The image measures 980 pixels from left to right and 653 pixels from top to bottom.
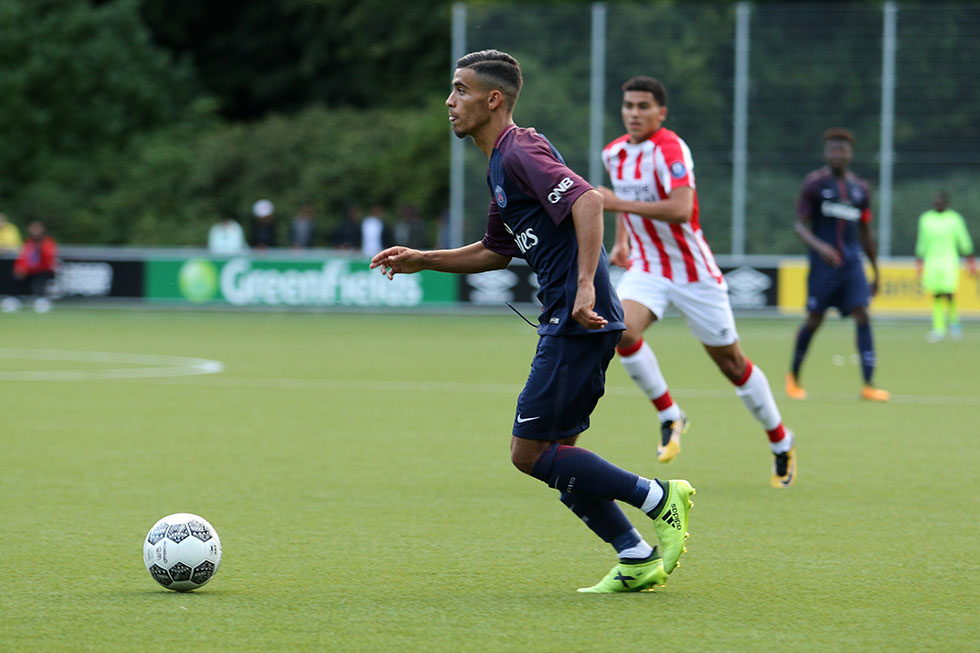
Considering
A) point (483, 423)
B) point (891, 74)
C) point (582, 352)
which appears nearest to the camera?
point (582, 352)

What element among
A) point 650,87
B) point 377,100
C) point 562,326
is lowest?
point 562,326

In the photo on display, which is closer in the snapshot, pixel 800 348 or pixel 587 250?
pixel 587 250

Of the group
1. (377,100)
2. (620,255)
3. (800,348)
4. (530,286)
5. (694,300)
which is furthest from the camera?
(377,100)

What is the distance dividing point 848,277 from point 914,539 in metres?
6.51

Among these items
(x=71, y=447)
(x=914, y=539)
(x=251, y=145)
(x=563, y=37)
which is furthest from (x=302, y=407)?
(x=251, y=145)

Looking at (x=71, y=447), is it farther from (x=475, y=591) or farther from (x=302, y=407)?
(x=475, y=591)

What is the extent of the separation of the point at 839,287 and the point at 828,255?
52cm

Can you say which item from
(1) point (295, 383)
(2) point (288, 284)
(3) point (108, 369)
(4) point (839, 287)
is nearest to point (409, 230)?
(2) point (288, 284)

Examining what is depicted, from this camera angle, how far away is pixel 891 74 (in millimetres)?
27344

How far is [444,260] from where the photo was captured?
5.98 metres

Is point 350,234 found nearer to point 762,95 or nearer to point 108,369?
point 762,95

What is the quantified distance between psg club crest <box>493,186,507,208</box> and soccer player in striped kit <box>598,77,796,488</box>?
2.53m

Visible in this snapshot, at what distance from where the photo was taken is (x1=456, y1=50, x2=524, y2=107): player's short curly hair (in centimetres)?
557

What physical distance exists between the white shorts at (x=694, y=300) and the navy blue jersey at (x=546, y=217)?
2.86m
